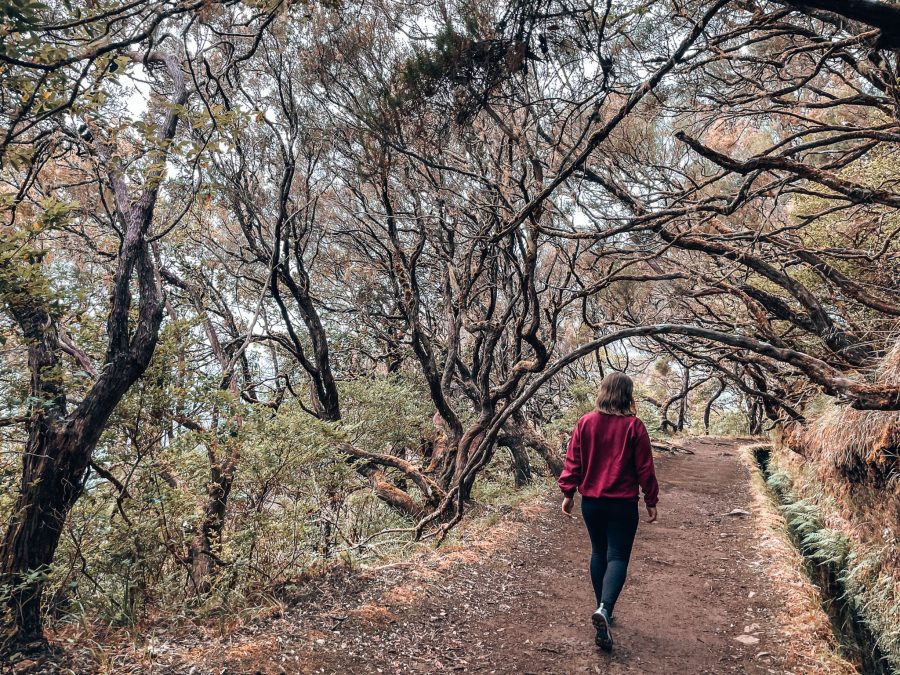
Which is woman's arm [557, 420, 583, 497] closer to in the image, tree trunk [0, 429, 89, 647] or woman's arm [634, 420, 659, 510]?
woman's arm [634, 420, 659, 510]

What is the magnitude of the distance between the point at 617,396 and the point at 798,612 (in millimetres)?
2405

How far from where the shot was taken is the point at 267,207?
10.6m

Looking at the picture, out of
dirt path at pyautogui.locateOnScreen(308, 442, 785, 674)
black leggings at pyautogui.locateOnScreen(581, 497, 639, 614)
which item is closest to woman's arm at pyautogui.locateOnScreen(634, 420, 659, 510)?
black leggings at pyautogui.locateOnScreen(581, 497, 639, 614)

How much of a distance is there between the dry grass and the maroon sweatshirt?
56.4 inches

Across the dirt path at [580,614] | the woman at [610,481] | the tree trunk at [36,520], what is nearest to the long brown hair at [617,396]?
the woman at [610,481]

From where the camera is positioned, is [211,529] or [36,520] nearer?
[36,520]

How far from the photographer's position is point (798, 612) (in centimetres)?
436

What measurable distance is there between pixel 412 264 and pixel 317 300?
4.47 meters

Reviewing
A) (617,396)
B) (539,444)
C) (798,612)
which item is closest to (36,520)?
(617,396)

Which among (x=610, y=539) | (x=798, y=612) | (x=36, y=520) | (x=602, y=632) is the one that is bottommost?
(x=798, y=612)

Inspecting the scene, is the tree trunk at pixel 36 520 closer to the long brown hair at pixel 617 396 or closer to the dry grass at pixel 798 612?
the long brown hair at pixel 617 396

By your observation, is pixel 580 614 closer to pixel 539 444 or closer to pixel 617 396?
pixel 617 396

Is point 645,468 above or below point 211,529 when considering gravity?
above

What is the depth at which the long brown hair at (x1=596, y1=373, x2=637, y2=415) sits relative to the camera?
3.98m
